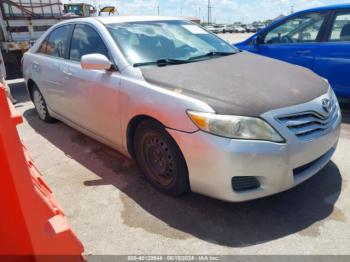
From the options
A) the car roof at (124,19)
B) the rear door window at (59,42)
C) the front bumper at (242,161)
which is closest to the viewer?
the front bumper at (242,161)

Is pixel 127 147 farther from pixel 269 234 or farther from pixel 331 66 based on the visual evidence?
pixel 331 66

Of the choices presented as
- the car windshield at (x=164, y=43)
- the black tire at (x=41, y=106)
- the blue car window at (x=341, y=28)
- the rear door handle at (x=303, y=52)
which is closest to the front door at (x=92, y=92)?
the car windshield at (x=164, y=43)

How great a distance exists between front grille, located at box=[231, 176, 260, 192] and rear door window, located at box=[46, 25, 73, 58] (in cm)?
288

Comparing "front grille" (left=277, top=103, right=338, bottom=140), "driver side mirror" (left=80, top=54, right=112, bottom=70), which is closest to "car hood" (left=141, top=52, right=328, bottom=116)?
"front grille" (left=277, top=103, right=338, bottom=140)

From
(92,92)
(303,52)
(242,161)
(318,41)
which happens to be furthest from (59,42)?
(318,41)

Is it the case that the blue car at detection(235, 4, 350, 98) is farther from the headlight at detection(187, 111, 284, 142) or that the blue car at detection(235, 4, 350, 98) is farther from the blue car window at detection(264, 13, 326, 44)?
the headlight at detection(187, 111, 284, 142)

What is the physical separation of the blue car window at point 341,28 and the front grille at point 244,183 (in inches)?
138

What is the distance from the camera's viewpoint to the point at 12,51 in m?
7.69

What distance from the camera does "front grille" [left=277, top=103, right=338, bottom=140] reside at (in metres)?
2.59

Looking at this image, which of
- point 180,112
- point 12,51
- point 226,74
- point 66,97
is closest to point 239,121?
point 180,112

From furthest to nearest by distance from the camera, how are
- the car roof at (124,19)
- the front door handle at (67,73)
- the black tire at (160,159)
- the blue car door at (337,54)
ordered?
the blue car door at (337,54) → the front door handle at (67,73) → the car roof at (124,19) → the black tire at (160,159)

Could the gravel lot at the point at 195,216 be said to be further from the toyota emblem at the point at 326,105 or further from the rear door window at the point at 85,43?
the rear door window at the point at 85,43

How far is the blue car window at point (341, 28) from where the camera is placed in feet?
16.3

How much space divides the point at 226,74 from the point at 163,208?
1323 millimetres
